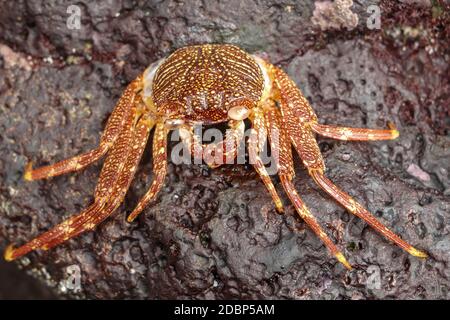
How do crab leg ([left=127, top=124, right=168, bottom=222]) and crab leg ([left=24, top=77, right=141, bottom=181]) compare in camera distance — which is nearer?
crab leg ([left=127, top=124, right=168, bottom=222])

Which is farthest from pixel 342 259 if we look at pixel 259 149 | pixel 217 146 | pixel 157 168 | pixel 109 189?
pixel 109 189

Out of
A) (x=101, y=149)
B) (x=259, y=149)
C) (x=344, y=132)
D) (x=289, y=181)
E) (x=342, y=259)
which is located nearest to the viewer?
(x=342, y=259)

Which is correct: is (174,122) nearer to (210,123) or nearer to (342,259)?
(210,123)

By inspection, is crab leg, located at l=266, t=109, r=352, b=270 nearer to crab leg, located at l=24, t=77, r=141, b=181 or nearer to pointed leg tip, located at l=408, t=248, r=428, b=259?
pointed leg tip, located at l=408, t=248, r=428, b=259

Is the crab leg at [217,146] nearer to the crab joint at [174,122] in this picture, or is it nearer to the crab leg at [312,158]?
the crab joint at [174,122]

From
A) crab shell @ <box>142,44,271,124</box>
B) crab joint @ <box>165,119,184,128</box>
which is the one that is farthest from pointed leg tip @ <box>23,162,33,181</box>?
crab joint @ <box>165,119,184,128</box>
